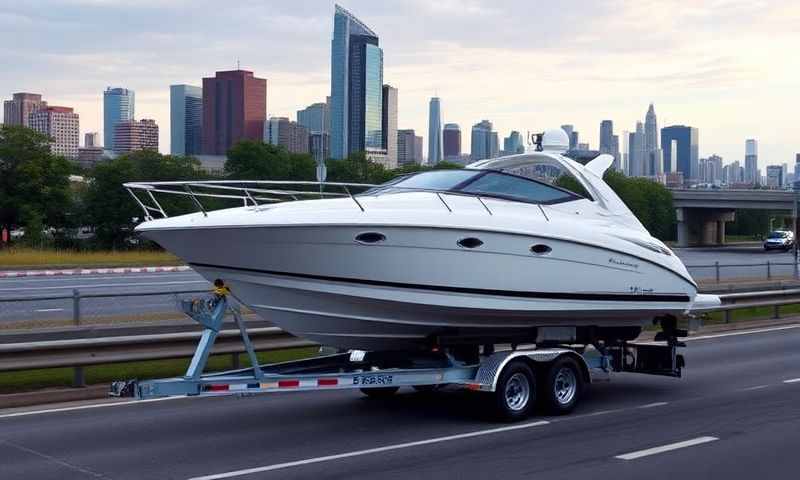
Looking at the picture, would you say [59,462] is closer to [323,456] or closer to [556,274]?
[323,456]

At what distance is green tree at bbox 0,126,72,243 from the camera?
53.9 meters

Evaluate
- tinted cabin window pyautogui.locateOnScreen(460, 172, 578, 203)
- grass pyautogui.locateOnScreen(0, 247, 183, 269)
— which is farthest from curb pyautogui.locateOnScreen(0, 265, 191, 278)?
tinted cabin window pyautogui.locateOnScreen(460, 172, 578, 203)

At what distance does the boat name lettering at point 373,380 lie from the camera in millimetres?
10844

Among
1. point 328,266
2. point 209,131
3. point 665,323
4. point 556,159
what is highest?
point 209,131

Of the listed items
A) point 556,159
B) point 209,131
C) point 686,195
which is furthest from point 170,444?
point 209,131

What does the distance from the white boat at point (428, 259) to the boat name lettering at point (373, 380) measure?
50cm

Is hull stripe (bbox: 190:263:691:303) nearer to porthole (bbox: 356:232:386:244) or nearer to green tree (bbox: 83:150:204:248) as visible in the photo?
porthole (bbox: 356:232:386:244)

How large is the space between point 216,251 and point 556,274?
399cm

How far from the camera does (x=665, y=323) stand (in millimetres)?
14086

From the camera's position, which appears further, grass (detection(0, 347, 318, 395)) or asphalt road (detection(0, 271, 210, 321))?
asphalt road (detection(0, 271, 210, 321))

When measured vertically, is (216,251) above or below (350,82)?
below

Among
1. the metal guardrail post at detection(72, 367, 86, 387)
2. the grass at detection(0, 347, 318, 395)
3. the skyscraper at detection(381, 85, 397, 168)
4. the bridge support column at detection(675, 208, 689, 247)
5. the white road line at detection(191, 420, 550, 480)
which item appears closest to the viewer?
the white road line at detection(191, 420, 550, 480)

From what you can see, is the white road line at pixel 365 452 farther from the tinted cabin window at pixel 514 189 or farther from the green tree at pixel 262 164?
the green tree at pixel 262 164

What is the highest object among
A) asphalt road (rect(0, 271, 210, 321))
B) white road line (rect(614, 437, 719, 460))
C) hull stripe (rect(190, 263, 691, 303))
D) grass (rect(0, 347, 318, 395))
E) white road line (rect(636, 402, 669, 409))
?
hull stripe (rect(190, 263, 691, 303))
